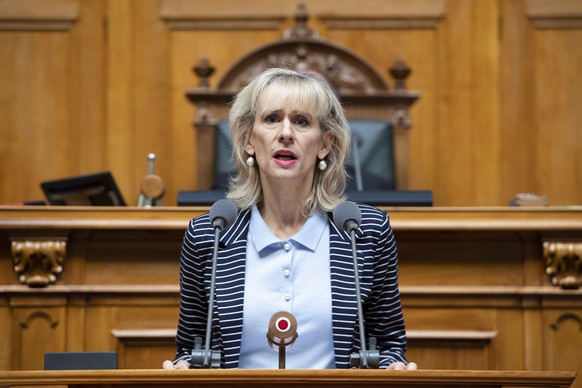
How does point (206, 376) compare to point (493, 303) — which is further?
point (493, 303)

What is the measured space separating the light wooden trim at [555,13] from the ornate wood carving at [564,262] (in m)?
2.36

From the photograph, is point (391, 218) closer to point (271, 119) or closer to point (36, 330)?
point (271, 119)

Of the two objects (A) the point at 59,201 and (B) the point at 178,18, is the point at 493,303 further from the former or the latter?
(B) the point at 178,18

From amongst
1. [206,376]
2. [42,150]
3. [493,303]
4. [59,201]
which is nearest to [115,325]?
[59,201]

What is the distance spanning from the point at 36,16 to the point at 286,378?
3860 millimetres

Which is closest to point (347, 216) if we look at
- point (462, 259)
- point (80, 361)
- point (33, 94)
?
point (80, 361)

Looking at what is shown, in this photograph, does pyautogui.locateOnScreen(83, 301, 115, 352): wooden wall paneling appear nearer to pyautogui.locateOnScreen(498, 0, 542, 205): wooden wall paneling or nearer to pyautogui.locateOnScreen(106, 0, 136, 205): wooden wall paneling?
pyautogui.locateOnScreen(106, 0, 136, 205): wooden wall paneling

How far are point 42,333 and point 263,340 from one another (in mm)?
1011

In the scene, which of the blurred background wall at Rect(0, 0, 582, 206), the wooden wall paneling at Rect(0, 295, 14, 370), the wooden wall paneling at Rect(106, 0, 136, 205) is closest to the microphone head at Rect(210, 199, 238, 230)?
the wooden wall paneling at Rect(0, 295, 14, 370)

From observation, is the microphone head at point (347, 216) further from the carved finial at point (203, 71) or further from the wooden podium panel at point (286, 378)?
A: the carved finial at point (203, 71)

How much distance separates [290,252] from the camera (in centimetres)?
216

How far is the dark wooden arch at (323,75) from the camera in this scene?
4.32m

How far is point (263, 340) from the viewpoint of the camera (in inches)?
82.2

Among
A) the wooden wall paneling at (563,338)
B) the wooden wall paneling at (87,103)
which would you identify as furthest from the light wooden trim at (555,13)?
the wooden wall paneling at (563,338)
